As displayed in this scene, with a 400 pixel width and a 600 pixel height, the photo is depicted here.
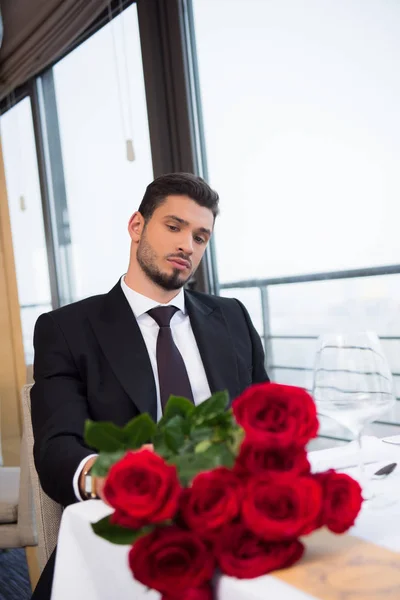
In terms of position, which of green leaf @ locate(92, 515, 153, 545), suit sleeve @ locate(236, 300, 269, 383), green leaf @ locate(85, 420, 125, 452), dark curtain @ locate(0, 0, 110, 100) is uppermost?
dark curtain @ locate(0, 0, 110, 100)

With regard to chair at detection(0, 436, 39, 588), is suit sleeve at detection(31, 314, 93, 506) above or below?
above

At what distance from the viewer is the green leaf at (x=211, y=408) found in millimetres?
644

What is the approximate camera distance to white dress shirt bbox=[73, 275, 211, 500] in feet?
5.27

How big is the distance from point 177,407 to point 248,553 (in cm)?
15

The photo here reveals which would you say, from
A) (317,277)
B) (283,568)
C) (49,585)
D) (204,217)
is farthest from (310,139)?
(283,568)

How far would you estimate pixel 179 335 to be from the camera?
5.47ft

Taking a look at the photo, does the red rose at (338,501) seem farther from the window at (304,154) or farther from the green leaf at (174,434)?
the window at (304,154)

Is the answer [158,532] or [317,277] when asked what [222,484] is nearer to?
[158,532]

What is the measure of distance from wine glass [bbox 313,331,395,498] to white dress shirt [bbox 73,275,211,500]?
0.78 m

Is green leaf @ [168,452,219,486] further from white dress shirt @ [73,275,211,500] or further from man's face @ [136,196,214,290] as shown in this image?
man's face @ [136,196,214,290]

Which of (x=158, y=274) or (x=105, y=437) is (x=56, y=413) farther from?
(x=105, y=437)

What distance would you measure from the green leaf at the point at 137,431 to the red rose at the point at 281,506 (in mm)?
108

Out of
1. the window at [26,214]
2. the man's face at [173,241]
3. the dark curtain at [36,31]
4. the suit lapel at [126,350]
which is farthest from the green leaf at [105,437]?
the window at [26,214]

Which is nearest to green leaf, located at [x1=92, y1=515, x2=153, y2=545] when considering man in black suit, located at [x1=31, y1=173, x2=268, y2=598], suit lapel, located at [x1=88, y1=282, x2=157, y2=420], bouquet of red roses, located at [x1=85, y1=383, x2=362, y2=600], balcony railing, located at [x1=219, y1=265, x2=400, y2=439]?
bouquet of red roses, located at [x1=85, y1=383, x2=362, y2=600]
